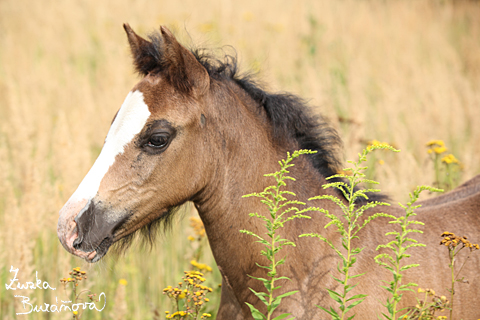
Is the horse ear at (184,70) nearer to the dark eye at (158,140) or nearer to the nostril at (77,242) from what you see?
the dark eye at (158,140)

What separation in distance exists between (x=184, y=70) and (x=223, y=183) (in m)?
0.63

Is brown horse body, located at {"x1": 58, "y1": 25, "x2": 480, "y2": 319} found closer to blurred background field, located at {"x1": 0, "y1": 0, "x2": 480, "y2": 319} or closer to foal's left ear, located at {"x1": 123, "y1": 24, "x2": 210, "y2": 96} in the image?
foal's left ear, located at {"x1": 123, "y1": 24, "x2": 210, "y2": 96}

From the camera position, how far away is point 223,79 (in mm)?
2535

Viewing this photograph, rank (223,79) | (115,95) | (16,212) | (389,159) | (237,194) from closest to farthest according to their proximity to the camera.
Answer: (237,194)
(223,79)
(16,212)
(389,159)
(115,95)

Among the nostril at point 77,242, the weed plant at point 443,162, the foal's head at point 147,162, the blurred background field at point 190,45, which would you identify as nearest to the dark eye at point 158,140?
the foal's head at point 147,162

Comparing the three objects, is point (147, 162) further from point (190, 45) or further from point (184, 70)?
point (190, 45)

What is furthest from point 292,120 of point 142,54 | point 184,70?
point 142,54

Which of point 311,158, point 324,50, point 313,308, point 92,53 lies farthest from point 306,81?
point 313,308

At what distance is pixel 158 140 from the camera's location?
2.19m

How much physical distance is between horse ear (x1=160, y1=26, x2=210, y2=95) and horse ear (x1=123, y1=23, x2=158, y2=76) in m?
0.12

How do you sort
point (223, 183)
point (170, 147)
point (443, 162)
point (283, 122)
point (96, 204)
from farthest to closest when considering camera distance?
point (443, 162) → point (283, 122) → point (223, 183) → point (170, 147) → point (96, 204)

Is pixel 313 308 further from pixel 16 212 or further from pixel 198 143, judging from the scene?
pixel 16 212

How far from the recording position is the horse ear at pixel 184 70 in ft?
7.42

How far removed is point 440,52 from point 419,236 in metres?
7.49
